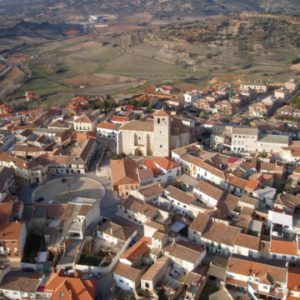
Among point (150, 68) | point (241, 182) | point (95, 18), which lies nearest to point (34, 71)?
point (150, 68)

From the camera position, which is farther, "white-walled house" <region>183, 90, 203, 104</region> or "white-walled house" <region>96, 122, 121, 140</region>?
"white-walled house" <region>183, 90, 203, 104</region>

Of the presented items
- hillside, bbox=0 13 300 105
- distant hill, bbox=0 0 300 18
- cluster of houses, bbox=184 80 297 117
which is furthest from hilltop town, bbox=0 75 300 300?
distant hill, bbox=0 0 300 18

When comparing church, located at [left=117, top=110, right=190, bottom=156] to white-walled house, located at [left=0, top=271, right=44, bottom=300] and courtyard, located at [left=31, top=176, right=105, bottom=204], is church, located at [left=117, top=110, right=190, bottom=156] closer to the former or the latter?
courtyard, located at [left=31, top=176, right=105, bottom=204]

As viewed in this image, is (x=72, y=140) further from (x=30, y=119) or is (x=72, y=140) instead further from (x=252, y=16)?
(x=252, y=16)

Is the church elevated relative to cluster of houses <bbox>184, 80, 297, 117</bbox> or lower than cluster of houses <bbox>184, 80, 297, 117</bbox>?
elevated

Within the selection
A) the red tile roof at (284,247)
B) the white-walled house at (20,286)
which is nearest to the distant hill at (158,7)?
the red tile roof at (284,247)

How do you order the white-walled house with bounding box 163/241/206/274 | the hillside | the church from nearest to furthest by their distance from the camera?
the white-walled house with bounding box 163/241/206/274
the church
the hillside

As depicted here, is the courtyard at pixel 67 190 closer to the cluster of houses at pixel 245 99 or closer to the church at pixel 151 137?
the church at pixel 151 137

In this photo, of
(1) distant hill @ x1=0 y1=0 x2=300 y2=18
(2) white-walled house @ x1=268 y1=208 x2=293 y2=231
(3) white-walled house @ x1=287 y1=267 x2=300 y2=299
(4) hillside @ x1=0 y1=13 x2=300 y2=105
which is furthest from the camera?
(1) distant hill @ x1=0 y1=0 x2=300 y2=18
